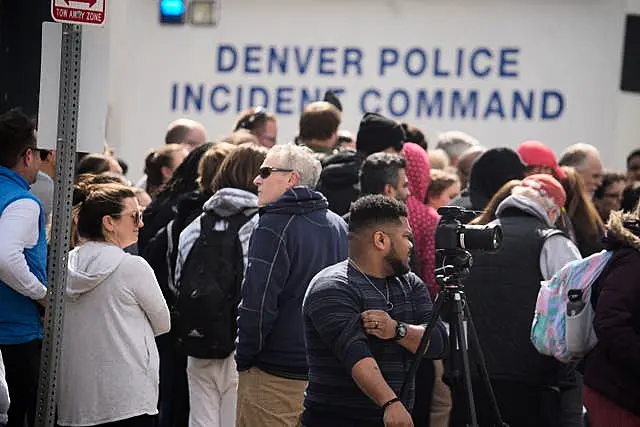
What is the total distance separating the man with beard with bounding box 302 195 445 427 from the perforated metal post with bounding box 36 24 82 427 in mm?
1170

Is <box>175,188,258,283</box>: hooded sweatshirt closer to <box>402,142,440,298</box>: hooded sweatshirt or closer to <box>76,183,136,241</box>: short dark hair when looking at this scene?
<box>76,183,136,241</box>: short dark hair

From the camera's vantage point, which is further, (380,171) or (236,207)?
(380,171)

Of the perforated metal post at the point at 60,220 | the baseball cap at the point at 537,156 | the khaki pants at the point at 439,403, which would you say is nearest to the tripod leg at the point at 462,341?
the perforated metal post at the point at 60,220

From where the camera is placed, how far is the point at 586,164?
10469mm

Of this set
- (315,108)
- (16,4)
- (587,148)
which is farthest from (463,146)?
(16,4)

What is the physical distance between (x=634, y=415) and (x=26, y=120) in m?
3.35

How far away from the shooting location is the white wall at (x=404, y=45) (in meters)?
12.8

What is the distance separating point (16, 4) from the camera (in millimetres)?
8672

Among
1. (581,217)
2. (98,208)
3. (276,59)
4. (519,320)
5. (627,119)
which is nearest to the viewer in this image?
(98,208)

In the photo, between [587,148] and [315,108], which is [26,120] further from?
[587,148]

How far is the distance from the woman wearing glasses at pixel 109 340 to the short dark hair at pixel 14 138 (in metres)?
0.74

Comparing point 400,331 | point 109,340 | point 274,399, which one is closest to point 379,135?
point 274,399

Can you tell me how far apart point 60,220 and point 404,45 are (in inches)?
281

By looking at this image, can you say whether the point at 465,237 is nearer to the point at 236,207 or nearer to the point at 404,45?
the point at 236,207
